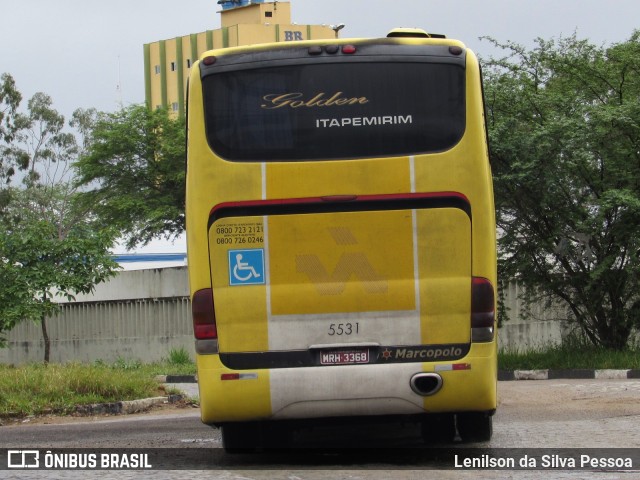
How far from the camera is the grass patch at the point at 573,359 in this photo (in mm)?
18500

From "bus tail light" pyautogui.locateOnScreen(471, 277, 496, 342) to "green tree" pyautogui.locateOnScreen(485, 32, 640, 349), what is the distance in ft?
34.1

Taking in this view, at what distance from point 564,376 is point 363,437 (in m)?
8.83

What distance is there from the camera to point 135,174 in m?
42.5

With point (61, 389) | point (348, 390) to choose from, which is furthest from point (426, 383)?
point (61, 389)

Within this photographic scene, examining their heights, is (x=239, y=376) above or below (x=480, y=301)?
below

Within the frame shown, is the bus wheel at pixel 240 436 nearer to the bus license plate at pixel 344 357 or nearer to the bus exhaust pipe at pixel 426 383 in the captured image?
the bus license plate at pixel 344 357

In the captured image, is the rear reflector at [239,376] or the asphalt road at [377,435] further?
the rear reflector at [239,376]

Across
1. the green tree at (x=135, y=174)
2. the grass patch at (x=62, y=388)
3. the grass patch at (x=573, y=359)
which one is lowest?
the grass patch at (x=573, y=359)

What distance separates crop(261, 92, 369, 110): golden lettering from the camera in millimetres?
8383

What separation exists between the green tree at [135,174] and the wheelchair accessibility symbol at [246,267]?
109 feet

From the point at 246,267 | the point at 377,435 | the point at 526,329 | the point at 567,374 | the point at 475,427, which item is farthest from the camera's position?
the point at 526,329

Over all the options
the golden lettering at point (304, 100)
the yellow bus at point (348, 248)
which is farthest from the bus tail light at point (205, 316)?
the golden lettering at point (304, 100)

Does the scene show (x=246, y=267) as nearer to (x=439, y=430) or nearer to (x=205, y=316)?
(x=205, y=316)

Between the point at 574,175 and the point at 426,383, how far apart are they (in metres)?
11.9
